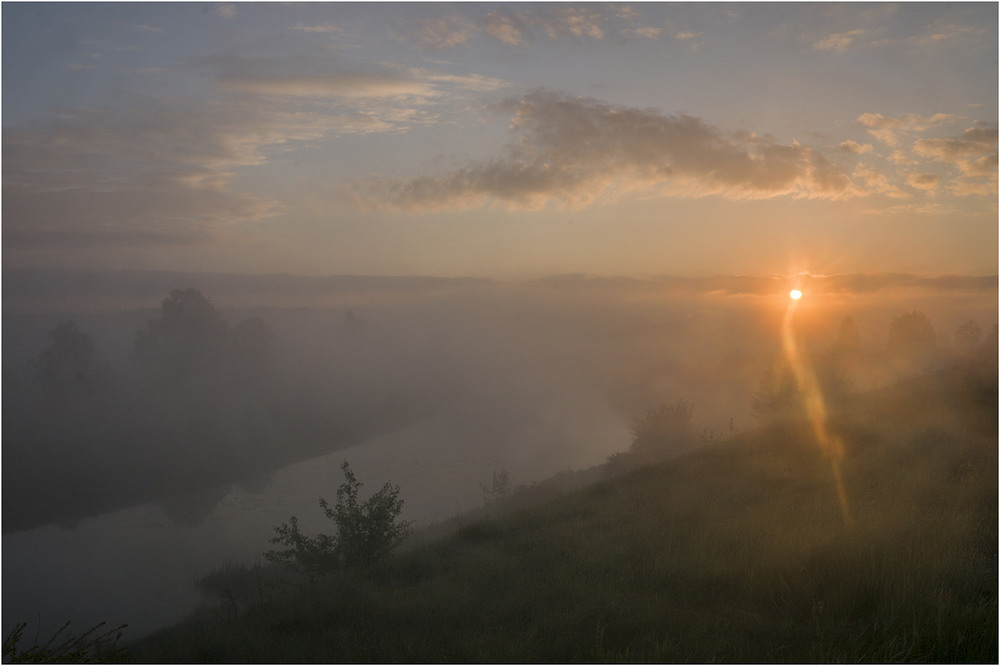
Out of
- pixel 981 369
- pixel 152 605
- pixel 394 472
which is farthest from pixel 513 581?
pixel 394 472

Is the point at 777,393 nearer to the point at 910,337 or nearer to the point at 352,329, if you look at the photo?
the point at 910,337

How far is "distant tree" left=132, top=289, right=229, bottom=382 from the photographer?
75.8 m

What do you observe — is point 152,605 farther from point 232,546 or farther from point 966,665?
point 966,665

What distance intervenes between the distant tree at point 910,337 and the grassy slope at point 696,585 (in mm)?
73991

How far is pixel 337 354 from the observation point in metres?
126

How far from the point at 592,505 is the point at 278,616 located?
6.58 metres

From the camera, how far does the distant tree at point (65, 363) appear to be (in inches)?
2694

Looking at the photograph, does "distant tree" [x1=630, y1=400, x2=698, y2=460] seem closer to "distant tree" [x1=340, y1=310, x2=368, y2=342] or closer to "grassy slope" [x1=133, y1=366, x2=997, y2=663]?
"grassy slope" [x1=133, y1=366, x2=997, y2=663]

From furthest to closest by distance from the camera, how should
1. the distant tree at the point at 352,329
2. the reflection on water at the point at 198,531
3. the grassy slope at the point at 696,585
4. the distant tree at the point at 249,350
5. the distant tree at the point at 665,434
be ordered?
the distant tree at the point at 352,329 → the distant tree at the point at 249,350 → the distant tree at the point at 665,434 → the reflection on water at the point at 198,531 → the grassy slope at the point at 696,585

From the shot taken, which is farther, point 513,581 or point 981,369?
point 981,369

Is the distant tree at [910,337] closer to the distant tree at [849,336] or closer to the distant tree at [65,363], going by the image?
the distant tree at [849,336]

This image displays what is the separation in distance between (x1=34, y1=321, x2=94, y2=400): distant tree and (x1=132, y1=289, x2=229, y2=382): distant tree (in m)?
6.40

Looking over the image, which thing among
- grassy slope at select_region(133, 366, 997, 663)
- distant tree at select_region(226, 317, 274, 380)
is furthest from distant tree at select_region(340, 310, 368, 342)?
grassy slope at select_region(133, 366, 997, 663)

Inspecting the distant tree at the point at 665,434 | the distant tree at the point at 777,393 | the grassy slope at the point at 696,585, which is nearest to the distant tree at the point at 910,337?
the distant tree at the point at 777,393
